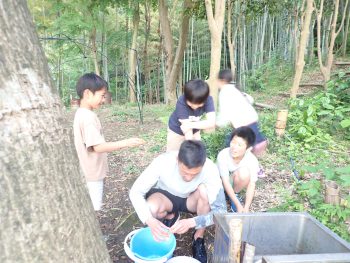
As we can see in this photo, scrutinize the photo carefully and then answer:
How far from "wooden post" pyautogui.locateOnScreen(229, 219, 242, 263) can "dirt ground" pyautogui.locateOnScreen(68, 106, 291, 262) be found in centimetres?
103

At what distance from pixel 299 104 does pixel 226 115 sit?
9.63 feet

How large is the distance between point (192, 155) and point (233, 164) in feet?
3.15

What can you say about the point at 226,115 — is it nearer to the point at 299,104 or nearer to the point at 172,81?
the point at 299,104

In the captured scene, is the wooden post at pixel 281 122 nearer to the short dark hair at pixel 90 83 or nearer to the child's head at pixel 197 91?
the child's head at pixel 197 91

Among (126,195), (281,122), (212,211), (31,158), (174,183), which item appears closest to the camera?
(31,158)

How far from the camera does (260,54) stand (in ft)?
47.6

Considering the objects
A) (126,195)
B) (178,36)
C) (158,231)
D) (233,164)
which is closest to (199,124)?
(233,164)

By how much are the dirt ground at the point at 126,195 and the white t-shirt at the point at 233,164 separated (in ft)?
1.56

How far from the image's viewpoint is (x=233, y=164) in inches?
116

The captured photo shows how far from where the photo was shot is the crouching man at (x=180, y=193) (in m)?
2.28

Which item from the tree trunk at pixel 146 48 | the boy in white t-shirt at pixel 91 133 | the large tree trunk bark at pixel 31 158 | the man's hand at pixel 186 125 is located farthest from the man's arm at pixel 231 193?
the tree trunk at pixel 146 48

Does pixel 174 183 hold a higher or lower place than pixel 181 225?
higher

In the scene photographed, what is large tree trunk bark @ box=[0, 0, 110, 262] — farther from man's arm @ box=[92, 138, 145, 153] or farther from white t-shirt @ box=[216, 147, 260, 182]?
white t-shirt @ box=[216, 147, 260, 182]

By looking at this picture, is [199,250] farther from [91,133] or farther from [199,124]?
[91,133]
